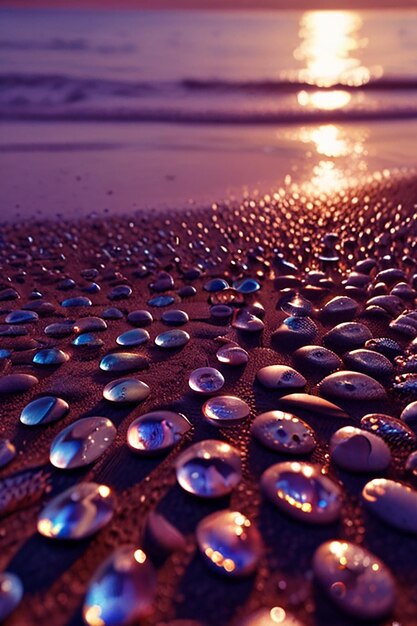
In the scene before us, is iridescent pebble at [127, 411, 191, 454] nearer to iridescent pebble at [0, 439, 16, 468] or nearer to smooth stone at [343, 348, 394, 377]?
iridescent pebble at [0, 439, 16, 468]

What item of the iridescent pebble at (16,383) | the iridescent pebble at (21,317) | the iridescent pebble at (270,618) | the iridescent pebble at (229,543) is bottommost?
the iridescent pebble at (270,618)

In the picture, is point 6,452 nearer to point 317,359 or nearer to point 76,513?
point 76,513

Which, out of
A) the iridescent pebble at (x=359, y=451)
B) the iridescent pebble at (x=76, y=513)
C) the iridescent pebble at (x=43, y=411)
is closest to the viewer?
the iridescent pebble at (x=76, y=513)

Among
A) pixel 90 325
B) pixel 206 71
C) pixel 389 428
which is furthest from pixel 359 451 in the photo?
pixel 206 71

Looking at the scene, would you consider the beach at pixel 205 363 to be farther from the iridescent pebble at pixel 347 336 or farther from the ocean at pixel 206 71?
the ocean at pixel 206 71

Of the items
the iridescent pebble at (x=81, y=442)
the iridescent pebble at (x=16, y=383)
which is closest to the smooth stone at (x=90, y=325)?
the iridescent pebble at (x=16, y=383)

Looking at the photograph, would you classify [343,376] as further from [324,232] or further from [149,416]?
[324,232]

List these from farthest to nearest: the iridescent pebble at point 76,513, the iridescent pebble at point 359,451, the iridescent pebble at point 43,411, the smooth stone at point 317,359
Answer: the smooth stone at point 317,359 < the iridescent pebble at point 43,411 < the iridescent pebble at point 359,451 < the iridescent pebble at point 76,513
